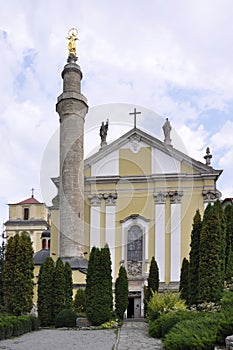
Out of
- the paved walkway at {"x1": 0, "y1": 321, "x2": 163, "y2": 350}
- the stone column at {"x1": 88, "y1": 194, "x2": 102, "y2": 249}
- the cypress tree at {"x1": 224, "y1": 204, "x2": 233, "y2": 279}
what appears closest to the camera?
the paved walkway at {"x1": 0, "y1": 321, "x2": 163, "y2": 350}

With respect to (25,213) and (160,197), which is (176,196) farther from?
(25,213)

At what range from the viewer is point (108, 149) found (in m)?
31.9

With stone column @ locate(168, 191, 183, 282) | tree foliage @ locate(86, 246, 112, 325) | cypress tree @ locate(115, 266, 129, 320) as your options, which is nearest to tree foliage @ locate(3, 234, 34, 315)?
tree foliage @ locate(86, 246, 112, 325)

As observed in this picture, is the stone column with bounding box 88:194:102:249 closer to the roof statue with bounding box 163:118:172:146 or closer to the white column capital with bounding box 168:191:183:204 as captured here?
the white column capital with bounding box 168:191:183:204

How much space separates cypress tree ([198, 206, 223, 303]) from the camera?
16.9 meters

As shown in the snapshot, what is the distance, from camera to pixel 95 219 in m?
31.1

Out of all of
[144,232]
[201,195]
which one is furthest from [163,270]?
[201,195]

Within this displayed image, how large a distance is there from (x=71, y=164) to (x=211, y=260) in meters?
14.4

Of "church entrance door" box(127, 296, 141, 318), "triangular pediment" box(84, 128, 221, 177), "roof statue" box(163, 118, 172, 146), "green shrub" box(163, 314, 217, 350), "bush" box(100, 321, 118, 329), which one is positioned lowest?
"church entrance door" box(127, 296, 141, 318)

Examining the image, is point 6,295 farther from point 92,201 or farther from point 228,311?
point 228,311

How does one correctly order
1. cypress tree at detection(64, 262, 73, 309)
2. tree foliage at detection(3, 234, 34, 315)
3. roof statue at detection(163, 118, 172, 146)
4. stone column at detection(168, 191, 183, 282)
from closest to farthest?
tree foliage at detection(3, 234, 34, 315) → cypress tree at detection(64, 262, 73, 309) → stone column at detection(168, 191, 183, 282) → roof statue at detection(163, 118, 172, 146)

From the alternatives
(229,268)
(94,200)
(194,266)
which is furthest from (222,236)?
(94,200)

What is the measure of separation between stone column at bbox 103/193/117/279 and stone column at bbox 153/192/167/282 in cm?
259

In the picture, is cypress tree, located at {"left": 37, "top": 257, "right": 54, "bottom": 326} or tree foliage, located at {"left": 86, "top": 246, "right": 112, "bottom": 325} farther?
cypress tree, located at {"left": 37, "top": 257, "right": 54, "bottom": 326}
